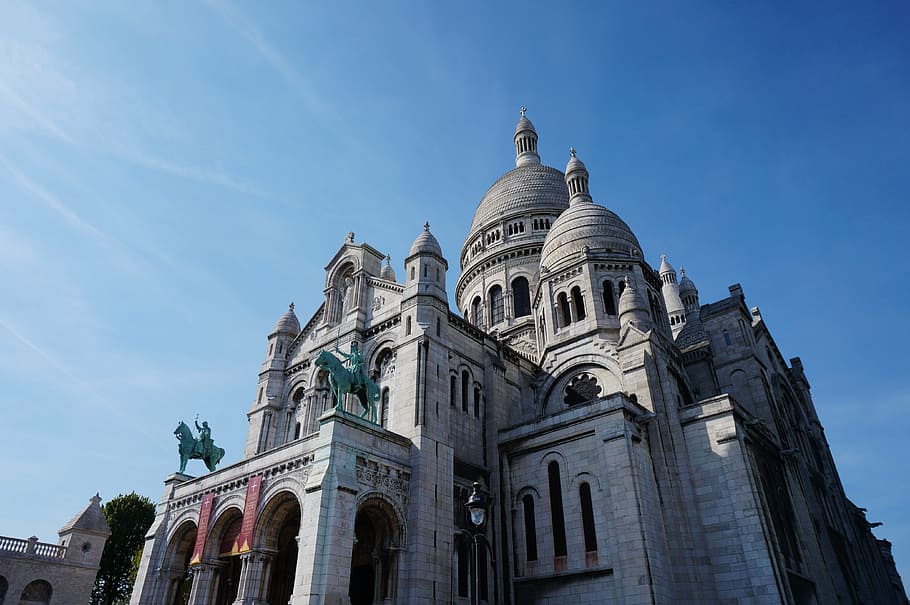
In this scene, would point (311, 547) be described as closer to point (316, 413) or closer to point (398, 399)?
point (398, 399)

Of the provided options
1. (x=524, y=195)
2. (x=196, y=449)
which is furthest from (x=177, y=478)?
(x=524, y=195)

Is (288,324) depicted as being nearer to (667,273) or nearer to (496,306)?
(496,306)

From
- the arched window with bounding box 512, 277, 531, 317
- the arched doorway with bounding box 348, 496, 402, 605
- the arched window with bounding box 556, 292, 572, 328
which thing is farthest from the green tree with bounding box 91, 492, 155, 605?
the arched window with bounding box 556, 292, 572, 328

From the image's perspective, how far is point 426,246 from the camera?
1256 inches

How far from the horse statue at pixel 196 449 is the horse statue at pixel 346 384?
10.2 metres

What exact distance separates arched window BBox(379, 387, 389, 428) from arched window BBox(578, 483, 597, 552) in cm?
965

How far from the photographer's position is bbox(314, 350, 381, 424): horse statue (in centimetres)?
2522

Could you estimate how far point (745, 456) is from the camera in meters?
25.5

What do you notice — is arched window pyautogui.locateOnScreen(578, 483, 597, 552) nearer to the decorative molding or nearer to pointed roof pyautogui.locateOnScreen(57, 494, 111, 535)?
the decorative molding

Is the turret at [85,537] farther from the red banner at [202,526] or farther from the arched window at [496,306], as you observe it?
the arched window at [496,306]

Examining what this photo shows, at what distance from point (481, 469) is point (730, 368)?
16.9 meters

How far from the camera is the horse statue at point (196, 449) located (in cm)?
3150

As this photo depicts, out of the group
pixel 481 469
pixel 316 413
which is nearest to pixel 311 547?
pixel 481 469

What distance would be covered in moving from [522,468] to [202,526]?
1487 centimetres
